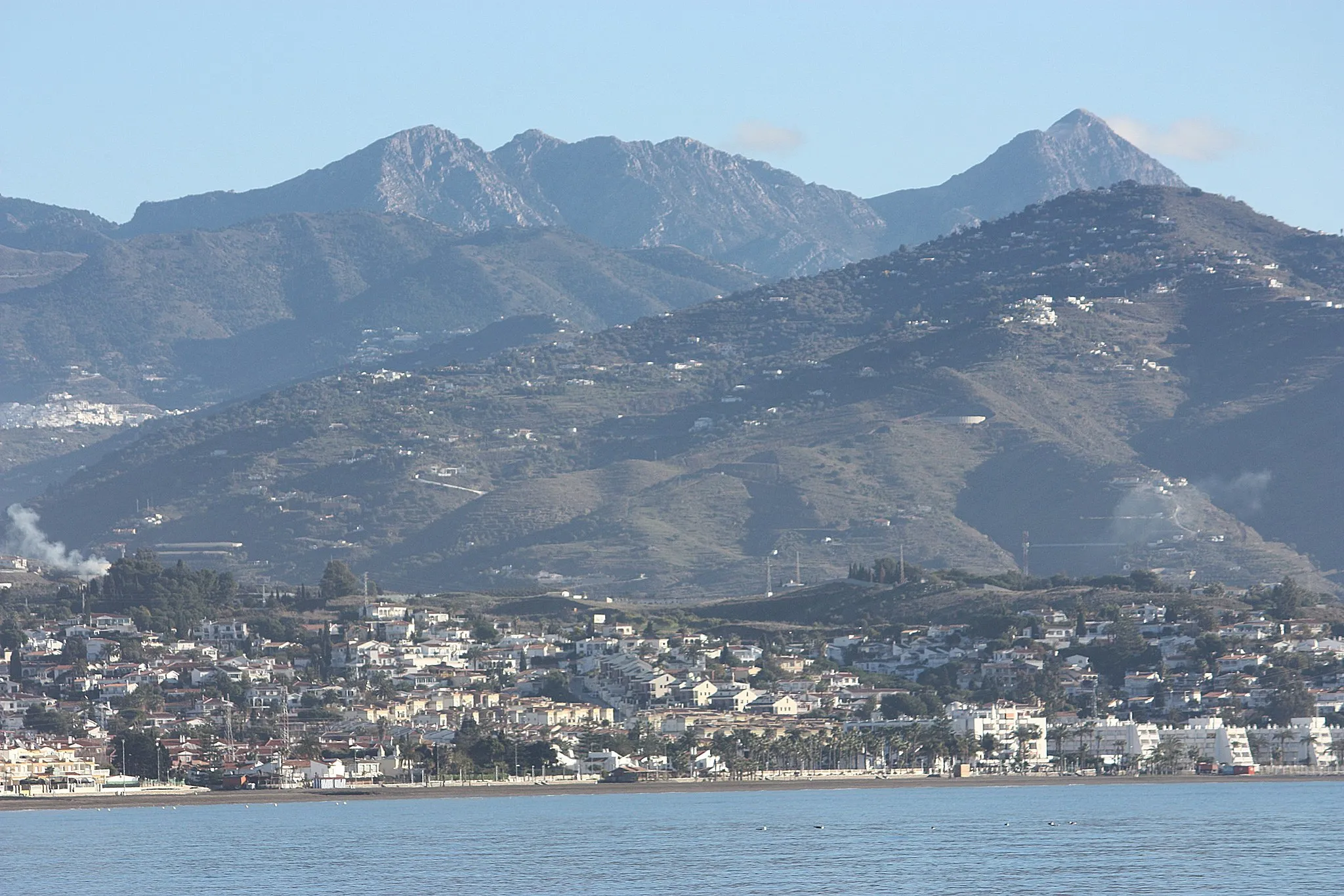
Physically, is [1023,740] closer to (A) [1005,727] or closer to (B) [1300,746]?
(A) [1005,727]

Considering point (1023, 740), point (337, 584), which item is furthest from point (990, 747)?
point (337, 584)

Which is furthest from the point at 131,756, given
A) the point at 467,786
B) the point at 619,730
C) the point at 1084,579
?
the point at 1084,579

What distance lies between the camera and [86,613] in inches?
6747

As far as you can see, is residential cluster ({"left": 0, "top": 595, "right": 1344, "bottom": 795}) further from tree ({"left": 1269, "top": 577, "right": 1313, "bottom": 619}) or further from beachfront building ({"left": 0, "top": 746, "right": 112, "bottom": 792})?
tree ({"left": 1269, "top": 577, "right": 1313, "bottom": 619})

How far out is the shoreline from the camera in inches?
4363

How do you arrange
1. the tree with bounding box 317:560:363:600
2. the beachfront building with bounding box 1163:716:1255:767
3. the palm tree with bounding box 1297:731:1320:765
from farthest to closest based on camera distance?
the tree with bounding box 317:560:363:600 < the palm tree with bounding box 1297:731:1320:765 < the beachfront building with bounding box 1163:716:1255:767

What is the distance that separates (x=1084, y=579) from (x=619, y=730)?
210 ft

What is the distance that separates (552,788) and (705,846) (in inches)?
1171

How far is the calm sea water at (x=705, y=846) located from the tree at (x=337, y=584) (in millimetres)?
68175

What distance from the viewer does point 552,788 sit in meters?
117

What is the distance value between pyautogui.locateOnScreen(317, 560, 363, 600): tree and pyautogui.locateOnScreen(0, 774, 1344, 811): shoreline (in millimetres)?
64597

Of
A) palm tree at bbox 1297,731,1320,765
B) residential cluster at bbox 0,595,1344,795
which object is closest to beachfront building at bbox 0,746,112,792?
residential cluster at bbox 0,595,1344,795


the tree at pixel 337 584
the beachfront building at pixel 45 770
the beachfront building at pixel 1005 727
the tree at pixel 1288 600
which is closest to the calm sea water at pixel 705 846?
the beachfront building at pixel 45 770

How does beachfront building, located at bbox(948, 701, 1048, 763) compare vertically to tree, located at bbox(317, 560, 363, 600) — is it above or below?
below
